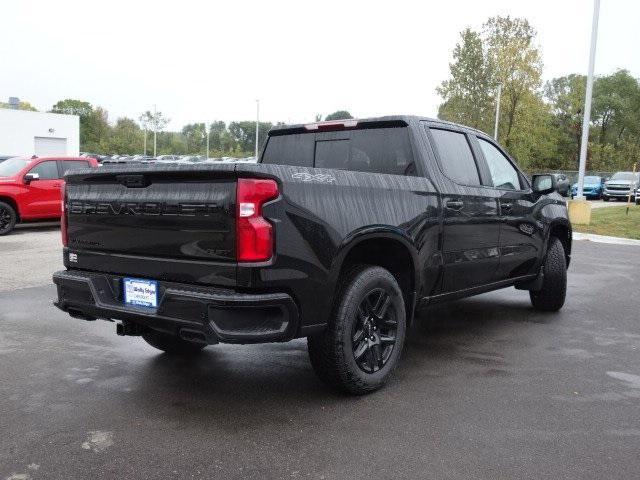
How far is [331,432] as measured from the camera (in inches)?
136

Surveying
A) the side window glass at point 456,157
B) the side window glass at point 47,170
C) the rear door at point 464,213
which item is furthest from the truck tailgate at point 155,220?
the side window glass at point 47,170

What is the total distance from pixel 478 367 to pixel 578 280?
16.2 feet

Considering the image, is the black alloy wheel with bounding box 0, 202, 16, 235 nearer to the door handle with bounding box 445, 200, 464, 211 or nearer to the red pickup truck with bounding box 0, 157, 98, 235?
the red pickup truck with bounding box 0, 157, 98, 235

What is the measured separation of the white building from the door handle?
46.1 metres

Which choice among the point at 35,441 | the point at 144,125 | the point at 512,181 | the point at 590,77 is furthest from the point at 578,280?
the point at 144,125

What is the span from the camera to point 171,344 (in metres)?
4.90

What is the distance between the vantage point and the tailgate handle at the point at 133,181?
12.0 ft

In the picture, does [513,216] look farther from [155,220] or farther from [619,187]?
[619,187]

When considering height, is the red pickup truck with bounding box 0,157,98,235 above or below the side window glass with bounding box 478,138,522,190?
below

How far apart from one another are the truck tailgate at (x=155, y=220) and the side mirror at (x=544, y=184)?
3.86 m

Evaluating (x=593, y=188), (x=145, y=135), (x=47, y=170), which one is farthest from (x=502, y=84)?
(x=145, y=135)

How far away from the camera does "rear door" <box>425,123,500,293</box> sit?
4785 mm

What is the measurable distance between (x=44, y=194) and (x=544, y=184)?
11.5 meters

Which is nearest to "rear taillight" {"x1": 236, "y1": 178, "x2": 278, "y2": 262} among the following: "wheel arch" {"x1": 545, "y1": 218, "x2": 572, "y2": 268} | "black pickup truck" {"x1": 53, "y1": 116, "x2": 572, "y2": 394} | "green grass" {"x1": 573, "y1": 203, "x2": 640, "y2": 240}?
"black pickup truck" {"x1": 53, "y1": 116, "x2": 572, "y2": 394}
